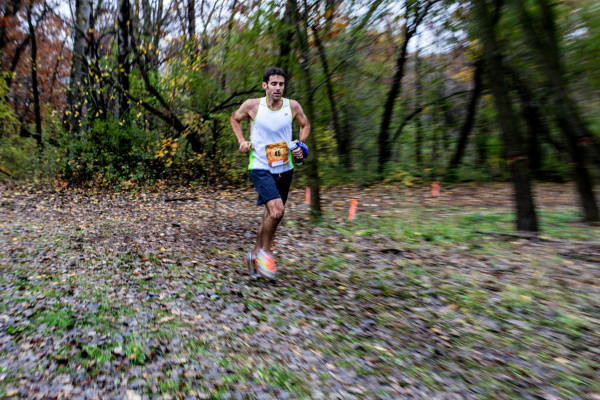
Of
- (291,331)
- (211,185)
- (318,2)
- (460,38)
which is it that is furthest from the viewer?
(211,185)

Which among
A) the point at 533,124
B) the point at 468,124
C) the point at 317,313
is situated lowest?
the point at 317,313

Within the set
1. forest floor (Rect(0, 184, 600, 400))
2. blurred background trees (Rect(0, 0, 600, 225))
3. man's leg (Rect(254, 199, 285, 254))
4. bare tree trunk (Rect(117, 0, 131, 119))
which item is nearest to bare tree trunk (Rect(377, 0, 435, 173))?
blurred background trees (Rect(0, 0, 600, 225))

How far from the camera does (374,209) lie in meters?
8.33

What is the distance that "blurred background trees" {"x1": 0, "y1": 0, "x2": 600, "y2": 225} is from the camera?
728 centimetres

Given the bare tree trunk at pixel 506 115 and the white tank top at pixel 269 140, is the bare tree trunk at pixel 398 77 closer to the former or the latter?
the bare tree trunk at pixel 506 115

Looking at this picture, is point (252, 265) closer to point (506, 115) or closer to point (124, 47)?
point (506, 115)

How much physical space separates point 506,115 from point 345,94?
7065 millimetres

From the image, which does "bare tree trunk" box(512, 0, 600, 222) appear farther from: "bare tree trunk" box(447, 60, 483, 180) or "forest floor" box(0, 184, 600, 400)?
"bare tree trunk" box(447, 60, 483, 180)

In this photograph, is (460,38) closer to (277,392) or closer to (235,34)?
(235,34)

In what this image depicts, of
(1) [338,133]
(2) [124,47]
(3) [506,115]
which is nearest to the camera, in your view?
(3) [506,115]

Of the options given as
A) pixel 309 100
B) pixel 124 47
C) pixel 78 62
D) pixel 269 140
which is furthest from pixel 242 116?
pixel 78 62

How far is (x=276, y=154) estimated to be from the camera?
4348 millimetres

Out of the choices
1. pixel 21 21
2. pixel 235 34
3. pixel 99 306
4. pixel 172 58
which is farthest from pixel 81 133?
pixel 99 306

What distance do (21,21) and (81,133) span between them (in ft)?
31.2
